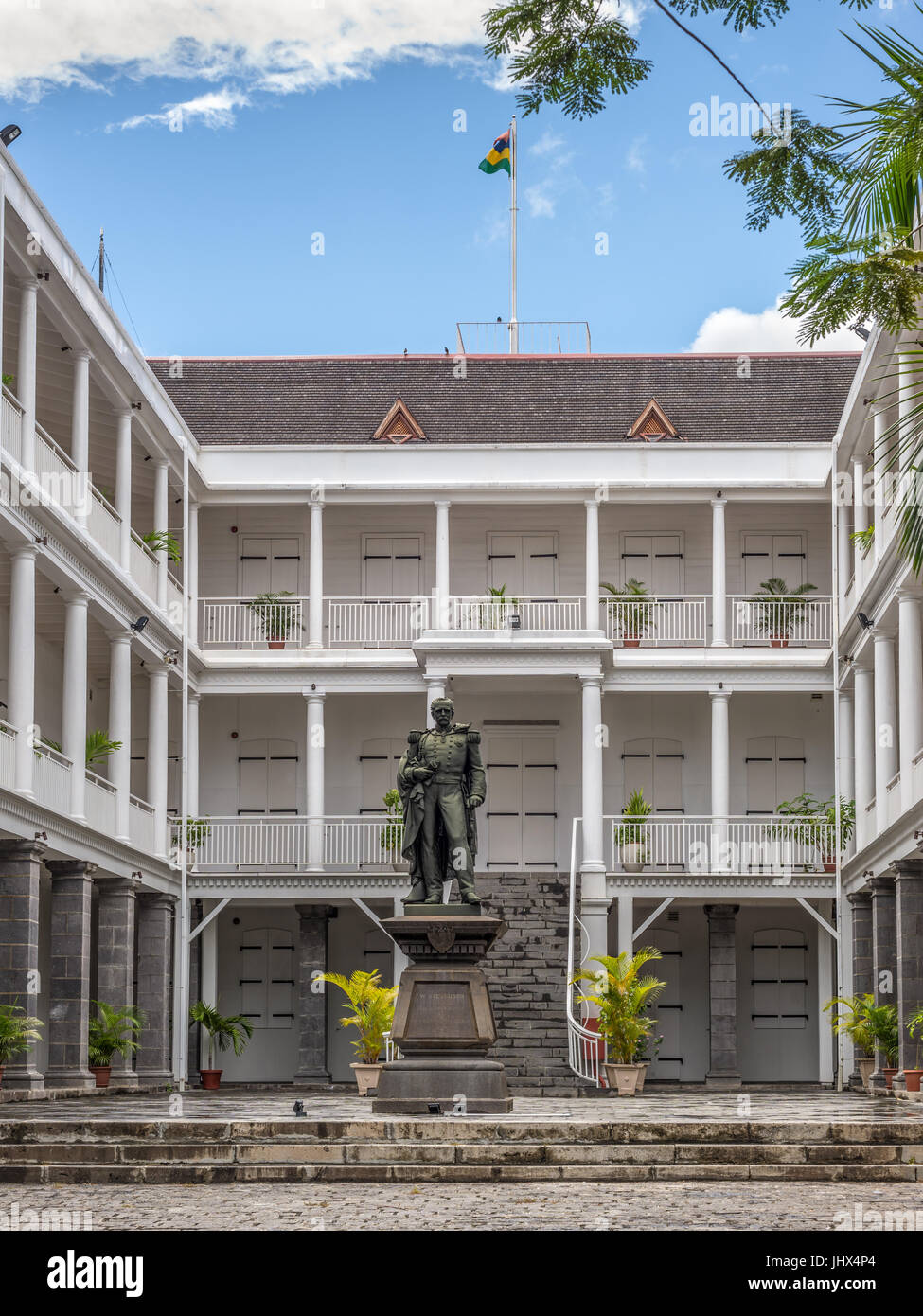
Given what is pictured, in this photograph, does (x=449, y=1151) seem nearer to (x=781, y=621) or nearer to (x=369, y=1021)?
(x=369, y=1021)

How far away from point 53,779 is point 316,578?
8.61 m

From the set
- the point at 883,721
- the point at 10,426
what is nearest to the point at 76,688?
the point at 10,426

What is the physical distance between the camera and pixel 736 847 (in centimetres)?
2659

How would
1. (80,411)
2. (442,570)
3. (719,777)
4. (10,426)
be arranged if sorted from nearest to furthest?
(10,426), (80,411), (719,777), (442,570)

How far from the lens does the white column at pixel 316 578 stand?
27797 millimetres

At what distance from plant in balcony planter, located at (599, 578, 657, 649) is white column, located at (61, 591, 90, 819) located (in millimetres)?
9374

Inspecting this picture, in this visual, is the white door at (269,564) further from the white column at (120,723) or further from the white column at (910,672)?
the white column at (910,672)

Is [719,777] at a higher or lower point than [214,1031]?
higher

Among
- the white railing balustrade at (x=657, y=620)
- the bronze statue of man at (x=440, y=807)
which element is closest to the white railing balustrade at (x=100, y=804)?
the bronze statue of man at (x=440, y=807)

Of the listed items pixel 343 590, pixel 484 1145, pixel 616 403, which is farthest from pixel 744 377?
pixel 484 1145

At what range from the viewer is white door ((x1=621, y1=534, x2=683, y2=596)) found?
2945cm

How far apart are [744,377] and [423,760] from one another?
1717cm

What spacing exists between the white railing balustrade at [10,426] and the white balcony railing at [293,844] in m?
8.72
